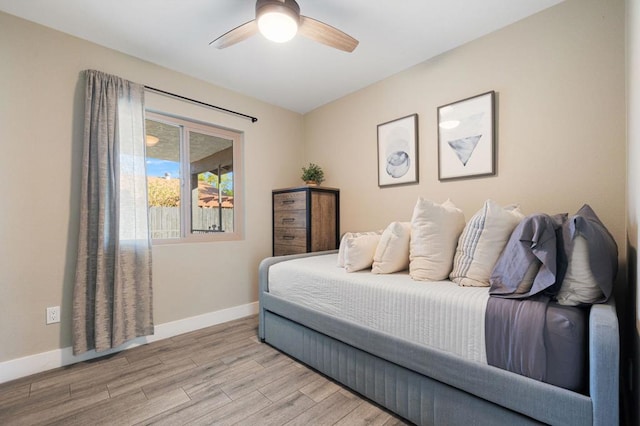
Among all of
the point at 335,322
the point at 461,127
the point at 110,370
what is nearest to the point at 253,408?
the point at 335,322

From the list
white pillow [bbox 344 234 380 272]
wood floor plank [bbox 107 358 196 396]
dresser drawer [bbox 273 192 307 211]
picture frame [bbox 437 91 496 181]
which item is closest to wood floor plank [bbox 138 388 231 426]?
wood floor plank [bbox 107 358 196 396]

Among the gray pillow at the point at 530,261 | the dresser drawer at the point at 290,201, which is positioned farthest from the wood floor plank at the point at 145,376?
the gray pillow at the point at 530,261

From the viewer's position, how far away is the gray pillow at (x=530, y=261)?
3.94ft

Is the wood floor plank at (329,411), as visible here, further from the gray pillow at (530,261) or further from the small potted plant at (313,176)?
the small potted plant at (313,176)

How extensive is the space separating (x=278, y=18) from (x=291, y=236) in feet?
7.28

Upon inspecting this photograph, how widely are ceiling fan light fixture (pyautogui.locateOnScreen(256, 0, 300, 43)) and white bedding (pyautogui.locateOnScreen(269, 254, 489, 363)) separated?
164 cm

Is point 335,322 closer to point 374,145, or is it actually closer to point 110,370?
point 110,370

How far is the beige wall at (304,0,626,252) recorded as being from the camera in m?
→ 1.78

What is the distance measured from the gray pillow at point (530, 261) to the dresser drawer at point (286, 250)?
212 centimetres

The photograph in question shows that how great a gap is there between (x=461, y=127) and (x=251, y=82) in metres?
2.17

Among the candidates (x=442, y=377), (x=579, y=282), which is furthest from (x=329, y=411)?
(x=579, y=282)

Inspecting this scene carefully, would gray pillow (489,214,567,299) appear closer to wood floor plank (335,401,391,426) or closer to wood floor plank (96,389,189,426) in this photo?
wood floor plank (335,401,391,426)

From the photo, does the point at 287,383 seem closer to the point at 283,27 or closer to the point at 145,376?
the point at 145,376

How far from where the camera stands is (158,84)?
272cm
